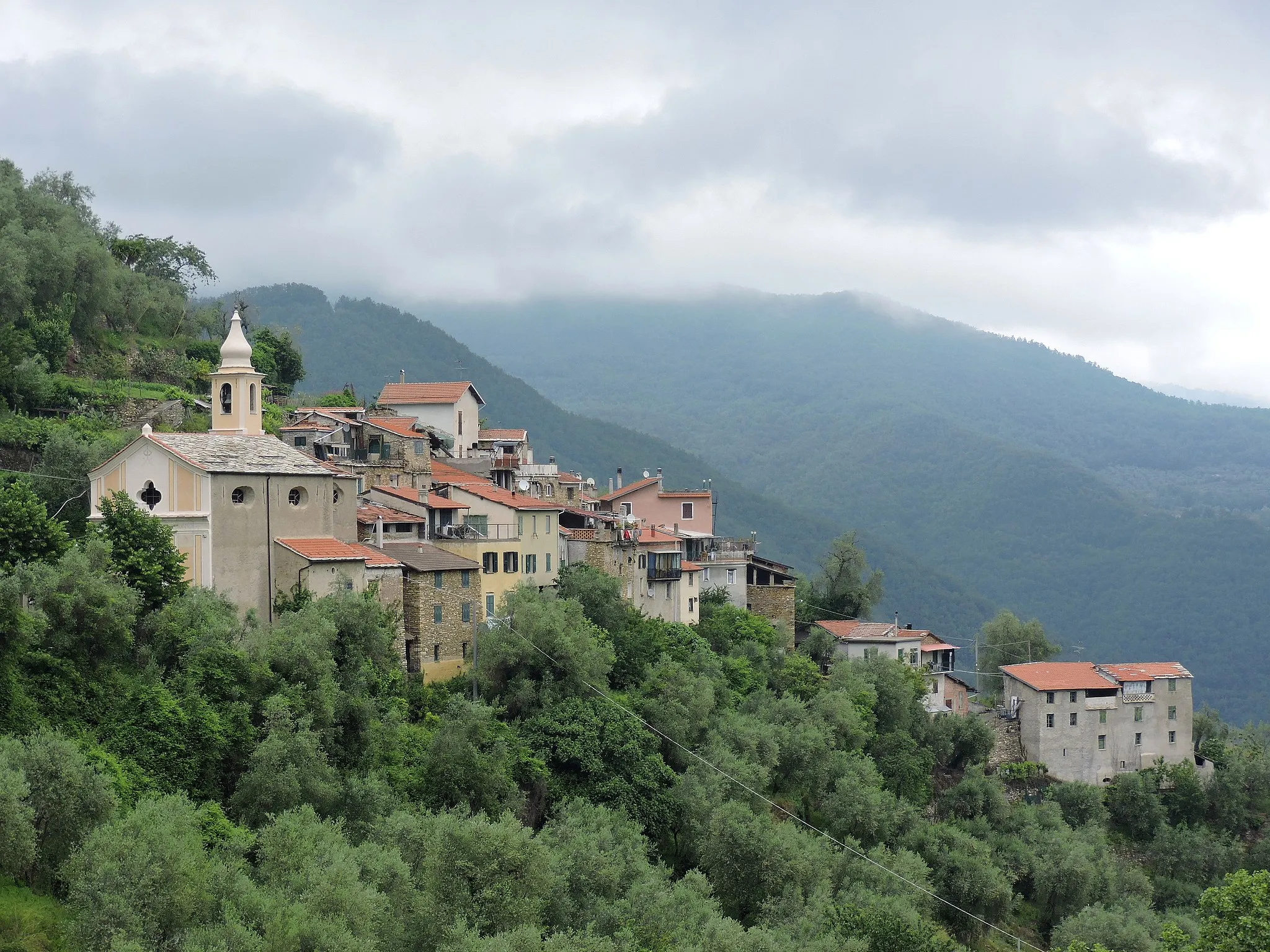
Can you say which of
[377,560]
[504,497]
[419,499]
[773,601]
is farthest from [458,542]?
[773,601]

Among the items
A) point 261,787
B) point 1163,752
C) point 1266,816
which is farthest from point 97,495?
point 1266,816

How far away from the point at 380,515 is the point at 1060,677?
151 ft

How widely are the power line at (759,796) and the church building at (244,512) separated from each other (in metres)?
6.19

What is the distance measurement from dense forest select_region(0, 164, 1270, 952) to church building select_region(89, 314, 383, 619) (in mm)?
1825

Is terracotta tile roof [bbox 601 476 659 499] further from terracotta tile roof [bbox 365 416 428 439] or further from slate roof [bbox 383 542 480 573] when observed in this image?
slate roof [bbox 383 542 480 573]

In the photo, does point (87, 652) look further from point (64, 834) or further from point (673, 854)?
point (673, 854)

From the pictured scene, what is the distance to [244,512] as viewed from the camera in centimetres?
5153

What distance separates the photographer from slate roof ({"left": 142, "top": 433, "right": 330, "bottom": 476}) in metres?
51.2

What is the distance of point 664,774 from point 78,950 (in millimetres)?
29460

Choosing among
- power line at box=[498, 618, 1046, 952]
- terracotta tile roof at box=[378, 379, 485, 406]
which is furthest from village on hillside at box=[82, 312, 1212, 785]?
power line at box=[498, 618, 1046, 952]

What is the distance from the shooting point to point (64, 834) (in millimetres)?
34938

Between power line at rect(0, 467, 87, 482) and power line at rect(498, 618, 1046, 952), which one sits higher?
power line at rect(0, 467, 87, 482)

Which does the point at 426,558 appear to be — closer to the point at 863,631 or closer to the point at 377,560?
the point at 377,560

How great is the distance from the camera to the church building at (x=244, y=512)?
50562 millimetres
